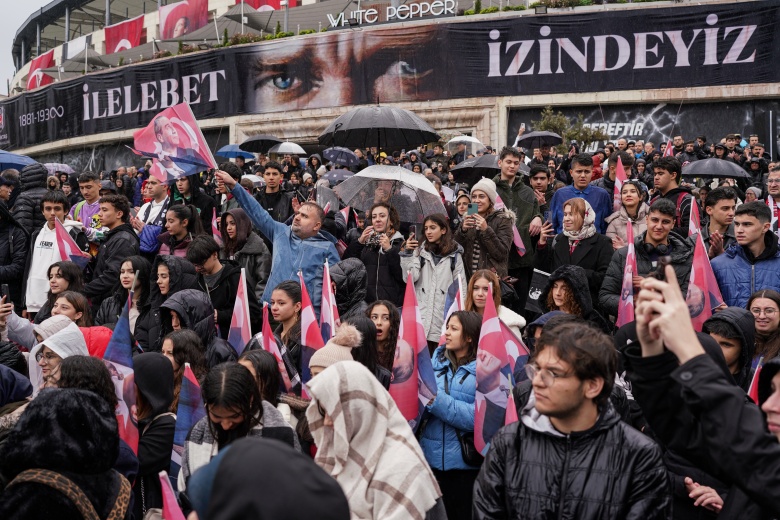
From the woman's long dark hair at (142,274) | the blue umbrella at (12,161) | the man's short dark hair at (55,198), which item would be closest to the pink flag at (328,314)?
the woman's long dark hair at (142,274)

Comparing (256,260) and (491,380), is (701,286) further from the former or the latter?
(256,260)

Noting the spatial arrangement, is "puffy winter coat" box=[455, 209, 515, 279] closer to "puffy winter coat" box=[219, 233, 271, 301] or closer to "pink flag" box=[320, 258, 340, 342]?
"pink flag" box=[320, 258, 340, 342]

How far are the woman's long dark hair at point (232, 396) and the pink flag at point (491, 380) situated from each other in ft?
4.14

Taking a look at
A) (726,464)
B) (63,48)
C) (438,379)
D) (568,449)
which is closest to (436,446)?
(438,379)

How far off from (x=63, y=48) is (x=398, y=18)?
94.6 ft

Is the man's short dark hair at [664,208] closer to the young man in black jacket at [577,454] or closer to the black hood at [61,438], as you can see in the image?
the young man in black jacket at [577,454]

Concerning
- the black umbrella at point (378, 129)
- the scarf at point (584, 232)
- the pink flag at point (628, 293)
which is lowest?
the pink flag at point (628, 293)

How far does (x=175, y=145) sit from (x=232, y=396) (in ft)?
13.8

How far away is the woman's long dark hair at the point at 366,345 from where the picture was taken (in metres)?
4.81

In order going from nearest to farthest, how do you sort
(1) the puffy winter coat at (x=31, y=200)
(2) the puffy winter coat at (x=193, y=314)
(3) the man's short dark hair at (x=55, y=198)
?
(2) the puffy winter coat at (x=193, y=314) < (3) the man's short dark hair at (x=55, y=198) < (1) the puffy winter coat at (x=31, y=200)

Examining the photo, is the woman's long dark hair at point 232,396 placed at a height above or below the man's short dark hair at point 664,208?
below

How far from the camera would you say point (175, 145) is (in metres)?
7.60

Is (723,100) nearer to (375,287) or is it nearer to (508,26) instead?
(508,26)

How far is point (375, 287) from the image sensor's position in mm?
7168
